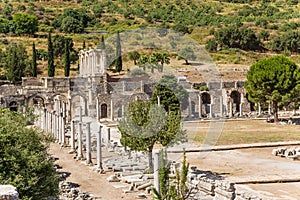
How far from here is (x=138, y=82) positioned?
185 feet

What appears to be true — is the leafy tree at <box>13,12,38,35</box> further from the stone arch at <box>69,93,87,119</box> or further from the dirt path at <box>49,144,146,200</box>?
the dirt path at <box>49,144,146,200</box>

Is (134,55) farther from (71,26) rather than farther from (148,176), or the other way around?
(148,176)

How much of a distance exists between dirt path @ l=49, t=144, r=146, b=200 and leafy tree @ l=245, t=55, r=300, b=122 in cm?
1928

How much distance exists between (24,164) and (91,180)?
855 cm

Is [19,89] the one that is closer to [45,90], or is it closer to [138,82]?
[45,90]

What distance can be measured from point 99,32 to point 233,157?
218 ft

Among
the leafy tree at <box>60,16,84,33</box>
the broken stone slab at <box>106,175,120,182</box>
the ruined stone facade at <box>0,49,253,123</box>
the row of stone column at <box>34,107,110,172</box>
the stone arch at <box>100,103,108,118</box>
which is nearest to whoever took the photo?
the broken stone slab at <box>106,175,120,182</box>

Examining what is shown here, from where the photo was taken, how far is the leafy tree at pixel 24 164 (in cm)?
1561

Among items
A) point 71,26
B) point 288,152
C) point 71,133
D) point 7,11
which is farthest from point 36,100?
point 7,11

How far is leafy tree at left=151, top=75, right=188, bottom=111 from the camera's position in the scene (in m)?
46.5

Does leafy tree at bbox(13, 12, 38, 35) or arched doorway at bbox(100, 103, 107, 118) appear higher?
leafy tree at bbox(13, 12, 38, 35)

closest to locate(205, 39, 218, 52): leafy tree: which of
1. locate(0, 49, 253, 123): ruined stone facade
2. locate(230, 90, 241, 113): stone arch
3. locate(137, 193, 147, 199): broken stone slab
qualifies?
locate(230, 90, 241, 113): stone arch

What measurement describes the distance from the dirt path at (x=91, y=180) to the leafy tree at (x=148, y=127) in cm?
205

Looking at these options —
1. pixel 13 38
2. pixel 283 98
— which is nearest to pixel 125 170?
pixel 283 98
